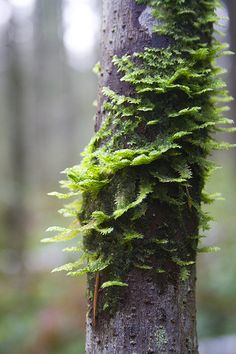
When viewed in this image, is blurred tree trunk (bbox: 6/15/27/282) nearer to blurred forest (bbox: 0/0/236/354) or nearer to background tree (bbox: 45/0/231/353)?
blurred forest (bbox: 0/0/236/354)

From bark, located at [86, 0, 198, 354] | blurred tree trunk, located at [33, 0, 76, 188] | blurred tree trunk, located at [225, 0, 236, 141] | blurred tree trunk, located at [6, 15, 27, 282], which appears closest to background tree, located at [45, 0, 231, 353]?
bark, located at [86, 0, 198, 354]

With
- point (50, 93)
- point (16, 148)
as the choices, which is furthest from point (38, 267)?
point (50, 93)

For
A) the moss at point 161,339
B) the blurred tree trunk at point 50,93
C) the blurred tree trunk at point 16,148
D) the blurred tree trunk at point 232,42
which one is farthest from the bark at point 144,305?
the blurred tree trunk at point 50,93

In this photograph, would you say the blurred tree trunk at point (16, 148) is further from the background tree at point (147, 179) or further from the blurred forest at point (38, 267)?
the background tree at point (147, 179)

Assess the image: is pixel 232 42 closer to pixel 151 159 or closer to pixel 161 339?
pixel 151 159

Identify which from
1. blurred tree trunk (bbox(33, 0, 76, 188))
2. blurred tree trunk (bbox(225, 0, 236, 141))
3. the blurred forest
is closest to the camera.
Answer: the blurred forest

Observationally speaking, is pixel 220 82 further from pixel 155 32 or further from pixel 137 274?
pixel 137 274
